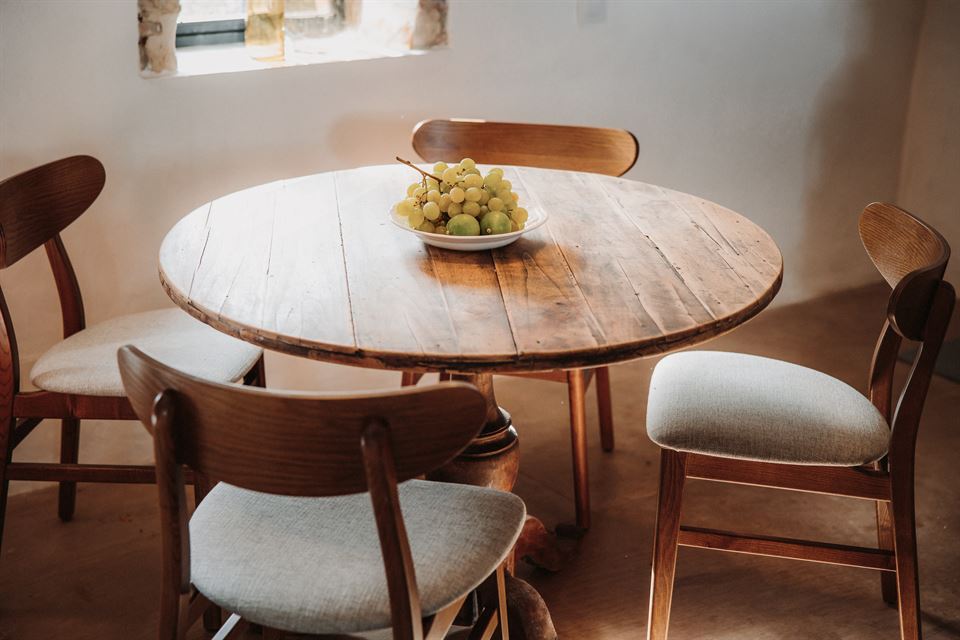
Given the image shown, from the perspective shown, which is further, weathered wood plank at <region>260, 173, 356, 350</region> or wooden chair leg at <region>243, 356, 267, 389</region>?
wooden chair leg at <region>243, 356, 267, 389</region>

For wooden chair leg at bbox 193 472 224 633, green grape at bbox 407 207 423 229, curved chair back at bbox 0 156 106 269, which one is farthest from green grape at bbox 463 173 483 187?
curved chair back at bbox 0 156 106 269

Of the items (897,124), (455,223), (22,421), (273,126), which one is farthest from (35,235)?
(897,124)

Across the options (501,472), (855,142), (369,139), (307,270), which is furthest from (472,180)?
(855,142)

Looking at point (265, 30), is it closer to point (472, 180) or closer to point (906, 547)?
point (472, 180)

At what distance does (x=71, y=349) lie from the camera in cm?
210

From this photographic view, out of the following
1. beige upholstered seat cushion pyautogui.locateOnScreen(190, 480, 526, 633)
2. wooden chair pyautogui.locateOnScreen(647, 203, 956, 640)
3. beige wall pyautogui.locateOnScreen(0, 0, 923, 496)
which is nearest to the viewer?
beige upholstered seat cushion pyautogui.locateOnScreen(190, 480, 526, 633)

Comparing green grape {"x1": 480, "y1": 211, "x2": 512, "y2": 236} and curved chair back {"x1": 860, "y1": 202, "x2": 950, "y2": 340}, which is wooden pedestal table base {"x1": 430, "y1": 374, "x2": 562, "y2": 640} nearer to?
green grape {"x1": 480, "y1": 211, "x2": 512, "y2": 236}

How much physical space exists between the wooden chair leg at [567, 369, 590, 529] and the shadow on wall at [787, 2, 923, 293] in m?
1.81

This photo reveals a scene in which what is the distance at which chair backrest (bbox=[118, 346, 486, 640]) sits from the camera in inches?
45.4

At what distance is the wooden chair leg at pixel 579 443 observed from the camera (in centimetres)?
231

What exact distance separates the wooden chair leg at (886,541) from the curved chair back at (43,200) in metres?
1.83

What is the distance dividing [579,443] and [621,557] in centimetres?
28

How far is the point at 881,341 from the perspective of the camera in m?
1.94

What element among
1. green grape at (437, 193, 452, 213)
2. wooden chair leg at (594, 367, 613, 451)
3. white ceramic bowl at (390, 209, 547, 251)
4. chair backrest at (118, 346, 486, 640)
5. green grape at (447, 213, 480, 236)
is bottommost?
wooden chair leg at (594, 367, 613, 451)
